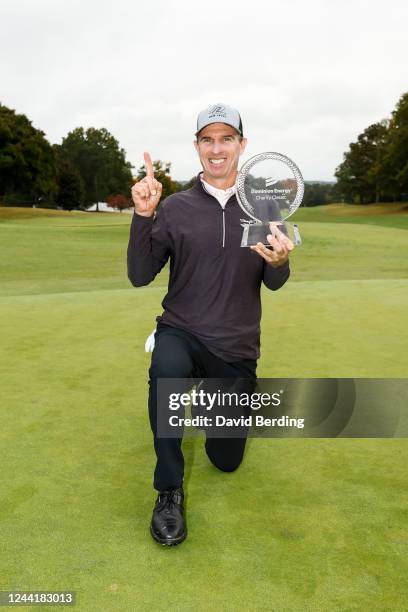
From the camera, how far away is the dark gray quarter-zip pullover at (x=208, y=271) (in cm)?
342

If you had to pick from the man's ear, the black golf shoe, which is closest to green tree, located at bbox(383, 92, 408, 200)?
the man's ear

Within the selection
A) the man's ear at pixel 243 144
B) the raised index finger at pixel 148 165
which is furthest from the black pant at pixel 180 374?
the man's ear at pixel 243 144

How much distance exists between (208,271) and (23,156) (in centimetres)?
5069

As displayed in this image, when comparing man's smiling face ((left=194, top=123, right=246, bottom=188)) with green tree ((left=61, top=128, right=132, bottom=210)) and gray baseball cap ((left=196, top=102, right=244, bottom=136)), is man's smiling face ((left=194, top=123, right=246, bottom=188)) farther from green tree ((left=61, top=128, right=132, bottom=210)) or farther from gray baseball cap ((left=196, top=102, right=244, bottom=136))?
green tree ((left=61, top=128, right=132, bottom=210))

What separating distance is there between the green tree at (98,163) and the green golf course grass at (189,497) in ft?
255

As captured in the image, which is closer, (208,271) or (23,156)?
(208,271)

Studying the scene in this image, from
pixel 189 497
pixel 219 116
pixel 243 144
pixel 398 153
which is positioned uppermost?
pixel 398 153

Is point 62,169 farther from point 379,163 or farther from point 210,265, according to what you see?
point 210,265

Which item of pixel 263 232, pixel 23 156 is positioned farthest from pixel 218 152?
pixel 23 156

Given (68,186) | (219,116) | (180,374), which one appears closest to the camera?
(180,374)

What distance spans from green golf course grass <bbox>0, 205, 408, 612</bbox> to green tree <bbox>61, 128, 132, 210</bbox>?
77594 mm

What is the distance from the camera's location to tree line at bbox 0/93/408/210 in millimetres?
51344

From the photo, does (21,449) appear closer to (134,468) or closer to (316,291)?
(134,468)

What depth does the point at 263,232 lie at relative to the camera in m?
3.26
